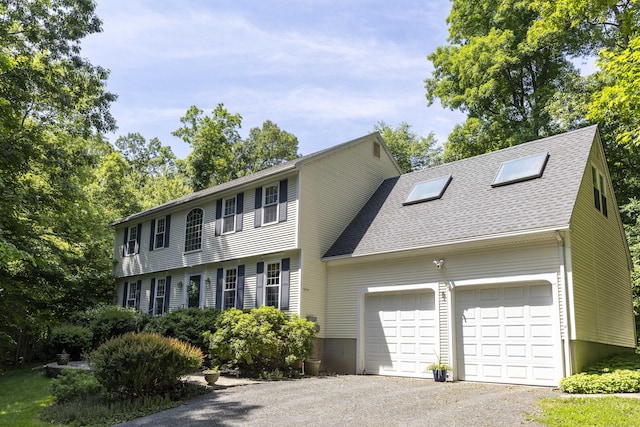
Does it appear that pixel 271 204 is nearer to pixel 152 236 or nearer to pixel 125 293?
pixel 152 236

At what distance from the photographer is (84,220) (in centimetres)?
2033

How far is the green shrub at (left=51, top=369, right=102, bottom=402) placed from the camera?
10062 mm

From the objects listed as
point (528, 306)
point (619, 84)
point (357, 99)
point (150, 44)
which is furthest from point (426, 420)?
point (357, 99)

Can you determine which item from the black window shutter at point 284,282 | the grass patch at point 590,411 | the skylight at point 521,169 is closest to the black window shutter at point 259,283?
the black window shutter at point 284,282

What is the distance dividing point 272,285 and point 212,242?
359cm

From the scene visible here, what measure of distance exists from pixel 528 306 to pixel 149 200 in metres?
29.4

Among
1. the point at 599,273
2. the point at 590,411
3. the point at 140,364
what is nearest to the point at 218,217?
the point at 140,364

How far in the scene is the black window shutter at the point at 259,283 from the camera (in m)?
15.7

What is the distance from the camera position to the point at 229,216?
1747cm

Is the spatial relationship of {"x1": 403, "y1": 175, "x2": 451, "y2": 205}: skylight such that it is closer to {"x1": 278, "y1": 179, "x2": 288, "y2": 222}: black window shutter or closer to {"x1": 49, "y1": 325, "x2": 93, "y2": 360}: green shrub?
{"x1": 278, "y1": 179, "x2": 288, "y2": 222}: black window shutter

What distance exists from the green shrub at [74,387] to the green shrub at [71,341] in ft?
20.0

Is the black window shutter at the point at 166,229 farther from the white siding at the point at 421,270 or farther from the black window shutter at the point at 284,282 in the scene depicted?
the white siding at the point at 421,270

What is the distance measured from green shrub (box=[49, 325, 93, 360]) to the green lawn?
1079 mm

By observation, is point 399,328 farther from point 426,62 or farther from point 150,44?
point 426,62
